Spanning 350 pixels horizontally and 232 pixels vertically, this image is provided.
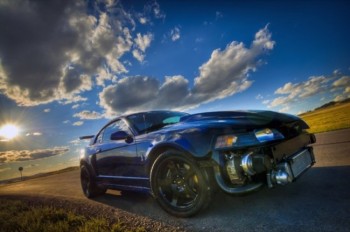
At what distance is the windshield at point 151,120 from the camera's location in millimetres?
4098

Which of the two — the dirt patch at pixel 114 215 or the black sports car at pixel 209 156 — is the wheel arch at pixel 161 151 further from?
the dirt patch at pixel 114 215

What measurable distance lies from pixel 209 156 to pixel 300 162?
1.18m

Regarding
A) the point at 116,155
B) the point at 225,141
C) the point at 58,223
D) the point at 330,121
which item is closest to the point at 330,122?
the point at 330,121

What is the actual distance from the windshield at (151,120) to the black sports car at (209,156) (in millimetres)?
18

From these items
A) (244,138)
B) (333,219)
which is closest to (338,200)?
(333,219)

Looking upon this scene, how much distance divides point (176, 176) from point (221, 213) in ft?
2.37

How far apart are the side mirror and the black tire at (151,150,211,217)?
0.79 metres

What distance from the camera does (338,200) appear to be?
9.45 ft

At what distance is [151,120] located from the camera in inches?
171

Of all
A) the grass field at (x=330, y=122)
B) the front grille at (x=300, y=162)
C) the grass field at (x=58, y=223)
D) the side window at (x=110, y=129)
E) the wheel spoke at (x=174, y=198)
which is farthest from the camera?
the grass field at (x=330, y=122)

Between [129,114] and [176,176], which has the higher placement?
[129,114]

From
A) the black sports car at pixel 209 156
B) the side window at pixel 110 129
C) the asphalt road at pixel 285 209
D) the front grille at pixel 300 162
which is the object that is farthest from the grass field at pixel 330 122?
the side window at pixel 110 129

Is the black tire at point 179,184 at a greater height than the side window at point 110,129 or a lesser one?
lesser

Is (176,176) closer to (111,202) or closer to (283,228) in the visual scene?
(283,228)
